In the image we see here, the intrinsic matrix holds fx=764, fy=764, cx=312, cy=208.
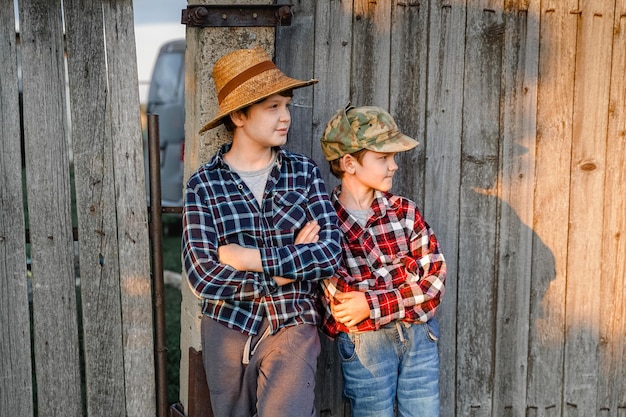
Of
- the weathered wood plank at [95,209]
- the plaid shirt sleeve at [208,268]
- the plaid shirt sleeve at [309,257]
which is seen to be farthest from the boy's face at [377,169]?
the weathered wood plank at [95,209]

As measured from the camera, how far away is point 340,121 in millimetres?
3102

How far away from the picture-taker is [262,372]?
2.89m

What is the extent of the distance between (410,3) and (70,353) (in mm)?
2223

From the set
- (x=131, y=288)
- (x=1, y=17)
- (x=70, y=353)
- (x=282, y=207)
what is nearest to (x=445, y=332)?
(x=282, y=207)

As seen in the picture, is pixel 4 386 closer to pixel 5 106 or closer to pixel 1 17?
pixel 5 106

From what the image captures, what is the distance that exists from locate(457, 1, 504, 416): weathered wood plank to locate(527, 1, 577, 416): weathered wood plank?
0.67ft

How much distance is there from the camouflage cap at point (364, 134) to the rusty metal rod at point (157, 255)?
78 centimetres

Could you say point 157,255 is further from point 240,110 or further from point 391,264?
point 391,264

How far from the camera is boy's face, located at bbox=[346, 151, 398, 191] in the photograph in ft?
10.0

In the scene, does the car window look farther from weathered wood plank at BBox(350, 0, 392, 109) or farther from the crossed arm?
the crossed arm

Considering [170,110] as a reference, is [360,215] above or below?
below

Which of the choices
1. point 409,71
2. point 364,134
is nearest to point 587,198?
point 409,71

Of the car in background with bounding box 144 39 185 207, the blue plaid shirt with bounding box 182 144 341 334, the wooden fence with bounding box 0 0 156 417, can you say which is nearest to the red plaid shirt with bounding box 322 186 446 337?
the blue plaid shirt with bounding box 182 144 341 334

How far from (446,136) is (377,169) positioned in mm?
672
